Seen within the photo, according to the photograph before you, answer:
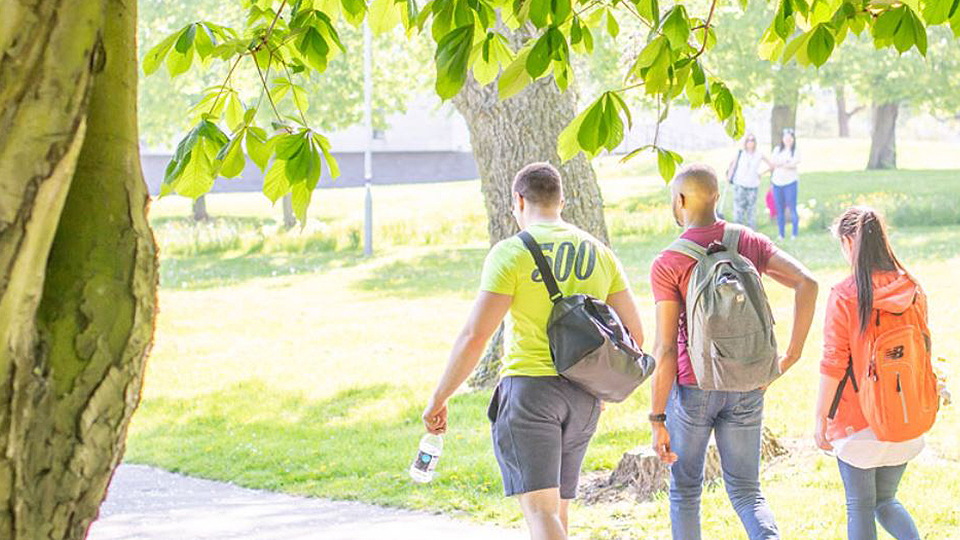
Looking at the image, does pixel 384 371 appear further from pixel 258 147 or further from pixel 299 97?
pixel 258 147

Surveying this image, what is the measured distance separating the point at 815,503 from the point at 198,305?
1451cm

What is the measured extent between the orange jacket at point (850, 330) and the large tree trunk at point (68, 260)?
130 inches

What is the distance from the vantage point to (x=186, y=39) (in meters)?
4.11

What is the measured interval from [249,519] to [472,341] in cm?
351

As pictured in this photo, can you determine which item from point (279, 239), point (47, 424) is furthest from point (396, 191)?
point (47, 424)

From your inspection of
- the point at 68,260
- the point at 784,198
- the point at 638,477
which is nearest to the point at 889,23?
the point at 68,260

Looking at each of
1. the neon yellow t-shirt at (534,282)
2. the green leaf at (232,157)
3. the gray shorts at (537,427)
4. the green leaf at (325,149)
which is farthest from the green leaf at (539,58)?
the gray shorts at (537,427)

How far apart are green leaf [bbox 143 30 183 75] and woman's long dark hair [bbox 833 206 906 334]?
9.53 feet

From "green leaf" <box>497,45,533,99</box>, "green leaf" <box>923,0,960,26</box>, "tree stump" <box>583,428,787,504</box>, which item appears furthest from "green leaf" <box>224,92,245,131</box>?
"tree stump" <box>583,428,787,504</box>

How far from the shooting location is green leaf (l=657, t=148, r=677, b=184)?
14.9ft

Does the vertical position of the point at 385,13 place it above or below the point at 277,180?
above

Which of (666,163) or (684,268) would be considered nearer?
(666,163)

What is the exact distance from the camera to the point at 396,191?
46.1 meters

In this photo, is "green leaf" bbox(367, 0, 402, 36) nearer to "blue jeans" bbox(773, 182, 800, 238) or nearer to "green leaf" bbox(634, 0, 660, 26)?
"green leaf" bbox(634, 0, 660, 26)
